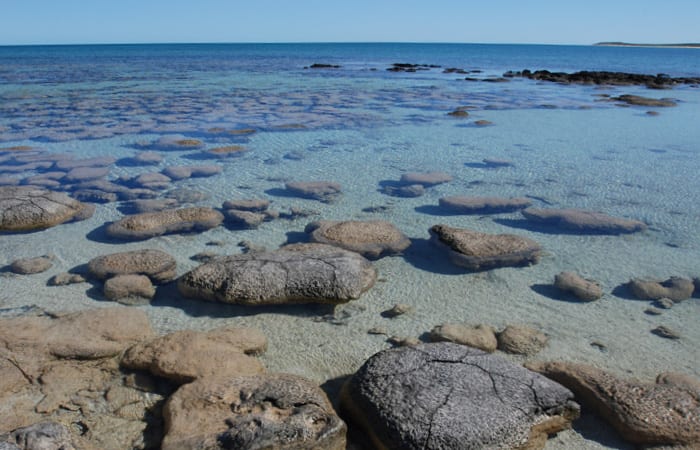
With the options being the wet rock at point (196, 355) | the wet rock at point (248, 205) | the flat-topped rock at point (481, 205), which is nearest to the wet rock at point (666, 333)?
the flat-topped rock at point (481, 205)

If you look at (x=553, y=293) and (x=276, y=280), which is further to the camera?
(x=553, y=293)

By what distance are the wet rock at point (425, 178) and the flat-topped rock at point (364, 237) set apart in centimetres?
302

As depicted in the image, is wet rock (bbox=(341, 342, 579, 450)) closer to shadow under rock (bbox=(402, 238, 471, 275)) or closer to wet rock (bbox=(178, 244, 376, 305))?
wet rock (bbox=(178, 244, 376, 305))

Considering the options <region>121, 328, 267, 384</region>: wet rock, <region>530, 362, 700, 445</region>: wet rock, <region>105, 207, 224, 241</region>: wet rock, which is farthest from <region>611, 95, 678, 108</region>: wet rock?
<region>121, 328, 267, 384</region>: wet rock

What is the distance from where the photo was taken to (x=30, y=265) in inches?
237

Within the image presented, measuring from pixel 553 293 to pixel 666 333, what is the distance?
1.13 meters

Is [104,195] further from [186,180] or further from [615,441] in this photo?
[615,441]

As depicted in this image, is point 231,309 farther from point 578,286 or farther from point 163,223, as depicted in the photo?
point 578,286

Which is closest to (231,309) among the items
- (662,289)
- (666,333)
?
(666,333)

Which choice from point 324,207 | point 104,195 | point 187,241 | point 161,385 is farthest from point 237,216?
point 161,385

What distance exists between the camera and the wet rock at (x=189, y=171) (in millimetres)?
10094

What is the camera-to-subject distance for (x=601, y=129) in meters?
16.2

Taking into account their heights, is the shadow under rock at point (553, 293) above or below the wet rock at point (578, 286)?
below

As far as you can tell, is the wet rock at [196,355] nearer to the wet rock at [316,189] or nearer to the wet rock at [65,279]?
the wet rock at [65,279]
